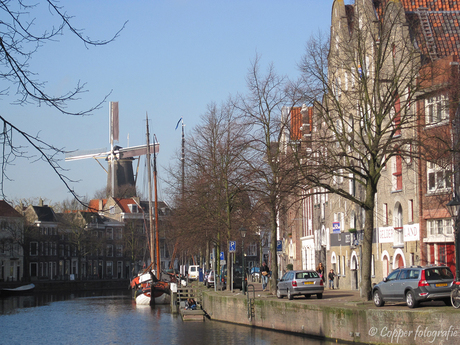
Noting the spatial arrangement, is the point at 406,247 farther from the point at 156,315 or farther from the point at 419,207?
the point at 156,315

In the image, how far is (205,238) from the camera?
178 ft

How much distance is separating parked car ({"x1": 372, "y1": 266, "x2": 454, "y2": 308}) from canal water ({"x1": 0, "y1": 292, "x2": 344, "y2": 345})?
3.72 meters

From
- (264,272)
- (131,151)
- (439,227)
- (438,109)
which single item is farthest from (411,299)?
(131,151)

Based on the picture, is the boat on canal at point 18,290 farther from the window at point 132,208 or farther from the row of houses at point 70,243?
the window at point 132,208

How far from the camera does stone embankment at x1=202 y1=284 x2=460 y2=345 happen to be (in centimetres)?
2173

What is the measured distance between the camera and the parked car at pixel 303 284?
34.2m

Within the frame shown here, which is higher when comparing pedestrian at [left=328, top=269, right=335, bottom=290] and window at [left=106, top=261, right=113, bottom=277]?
pedestrian at [left=328, top=269, right=335, bottom=290]

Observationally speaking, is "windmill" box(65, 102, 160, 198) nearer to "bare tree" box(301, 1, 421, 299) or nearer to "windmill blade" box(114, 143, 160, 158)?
"windmill blade" box(114, 143, 160, 158)

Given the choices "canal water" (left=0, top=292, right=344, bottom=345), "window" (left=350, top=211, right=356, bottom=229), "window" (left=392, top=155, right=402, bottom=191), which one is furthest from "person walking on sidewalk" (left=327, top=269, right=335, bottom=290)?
"canal water" (left=0, top=292, right=344, bottom=345)

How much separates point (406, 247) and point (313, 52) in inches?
590

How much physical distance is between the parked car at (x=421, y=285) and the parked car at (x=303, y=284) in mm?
8926

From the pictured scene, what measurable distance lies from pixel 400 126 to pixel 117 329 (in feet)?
72.8

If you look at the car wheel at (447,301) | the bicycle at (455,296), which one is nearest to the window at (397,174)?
the car wheel at (447,301)

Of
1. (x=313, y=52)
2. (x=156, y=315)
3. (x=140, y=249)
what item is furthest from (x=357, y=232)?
(x=140, y=249)
